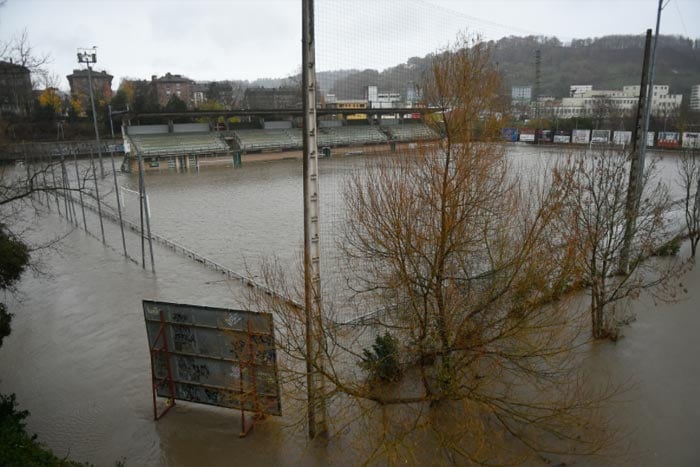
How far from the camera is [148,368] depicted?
823 centimetres

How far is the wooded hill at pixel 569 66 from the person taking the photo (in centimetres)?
725

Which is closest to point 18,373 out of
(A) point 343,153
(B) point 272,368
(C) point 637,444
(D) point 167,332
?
(D) point 167,332

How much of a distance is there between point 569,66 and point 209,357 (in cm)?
4975

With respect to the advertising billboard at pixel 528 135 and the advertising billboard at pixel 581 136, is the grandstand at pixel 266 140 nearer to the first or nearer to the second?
the advertising billboard at pixel 528 135

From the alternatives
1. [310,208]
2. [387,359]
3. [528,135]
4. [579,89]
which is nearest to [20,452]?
[310,208]

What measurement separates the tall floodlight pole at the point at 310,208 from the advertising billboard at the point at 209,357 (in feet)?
2.15

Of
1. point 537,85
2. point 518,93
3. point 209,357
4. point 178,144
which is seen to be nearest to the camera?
point 209,357

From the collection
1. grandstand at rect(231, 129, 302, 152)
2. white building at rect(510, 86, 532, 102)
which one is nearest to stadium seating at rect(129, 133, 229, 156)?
grandstand at rect(231, 129, 302, 152)

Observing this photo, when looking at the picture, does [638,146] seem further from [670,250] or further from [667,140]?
[667,140]

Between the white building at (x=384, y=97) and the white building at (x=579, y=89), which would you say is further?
the white building at (x=579, y=89)

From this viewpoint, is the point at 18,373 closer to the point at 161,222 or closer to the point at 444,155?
the point at 444,155

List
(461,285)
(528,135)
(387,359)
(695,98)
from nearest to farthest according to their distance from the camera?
(461,285)
(387,359)
(528,135)
(695,98)

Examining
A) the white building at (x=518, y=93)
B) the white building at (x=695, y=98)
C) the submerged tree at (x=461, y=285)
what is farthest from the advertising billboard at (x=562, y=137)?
the submerged tree at (x=461, y=285)

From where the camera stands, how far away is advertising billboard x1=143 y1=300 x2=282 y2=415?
582 cm
